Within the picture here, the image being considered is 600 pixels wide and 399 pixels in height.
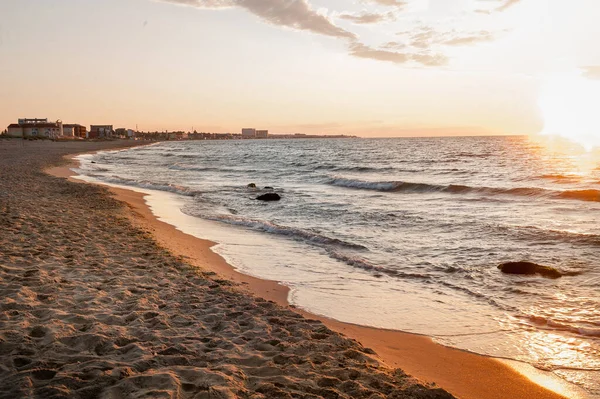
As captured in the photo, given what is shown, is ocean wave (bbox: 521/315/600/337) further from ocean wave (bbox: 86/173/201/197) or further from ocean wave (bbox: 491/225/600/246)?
ocean wave (bbox: 86/173/201/197)

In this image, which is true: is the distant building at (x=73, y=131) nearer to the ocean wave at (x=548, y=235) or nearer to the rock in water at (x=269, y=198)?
the rock in water at (x=269, y=198)

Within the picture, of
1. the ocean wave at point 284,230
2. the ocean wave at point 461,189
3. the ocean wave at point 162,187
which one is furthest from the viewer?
the ocean wave at point 162,187

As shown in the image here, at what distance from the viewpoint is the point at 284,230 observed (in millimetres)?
14703

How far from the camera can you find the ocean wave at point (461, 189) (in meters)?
23.8

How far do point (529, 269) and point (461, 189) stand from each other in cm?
1850

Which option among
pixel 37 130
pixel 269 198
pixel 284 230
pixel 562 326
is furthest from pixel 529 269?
pixel 37 130

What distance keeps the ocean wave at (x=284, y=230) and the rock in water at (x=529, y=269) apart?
143 inches

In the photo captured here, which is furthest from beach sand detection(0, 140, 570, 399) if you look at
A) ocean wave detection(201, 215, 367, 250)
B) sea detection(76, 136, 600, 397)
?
ocean wave detection(201, 215, 367, 250)

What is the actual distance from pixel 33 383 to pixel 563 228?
1568cm

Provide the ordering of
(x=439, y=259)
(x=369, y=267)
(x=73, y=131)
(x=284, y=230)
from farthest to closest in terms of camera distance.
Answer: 1. (x=73, y=131)
2. (x=284, y=230)
3. (x=439, y=259)
4. (x=369, y=267)

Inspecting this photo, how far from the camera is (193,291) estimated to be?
770 cm

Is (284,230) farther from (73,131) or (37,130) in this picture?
(73,131)

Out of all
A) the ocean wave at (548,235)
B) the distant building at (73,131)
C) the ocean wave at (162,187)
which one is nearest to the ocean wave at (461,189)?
the ocean wave at (548,235)

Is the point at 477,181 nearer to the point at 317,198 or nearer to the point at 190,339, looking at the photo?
the point at 317,198
